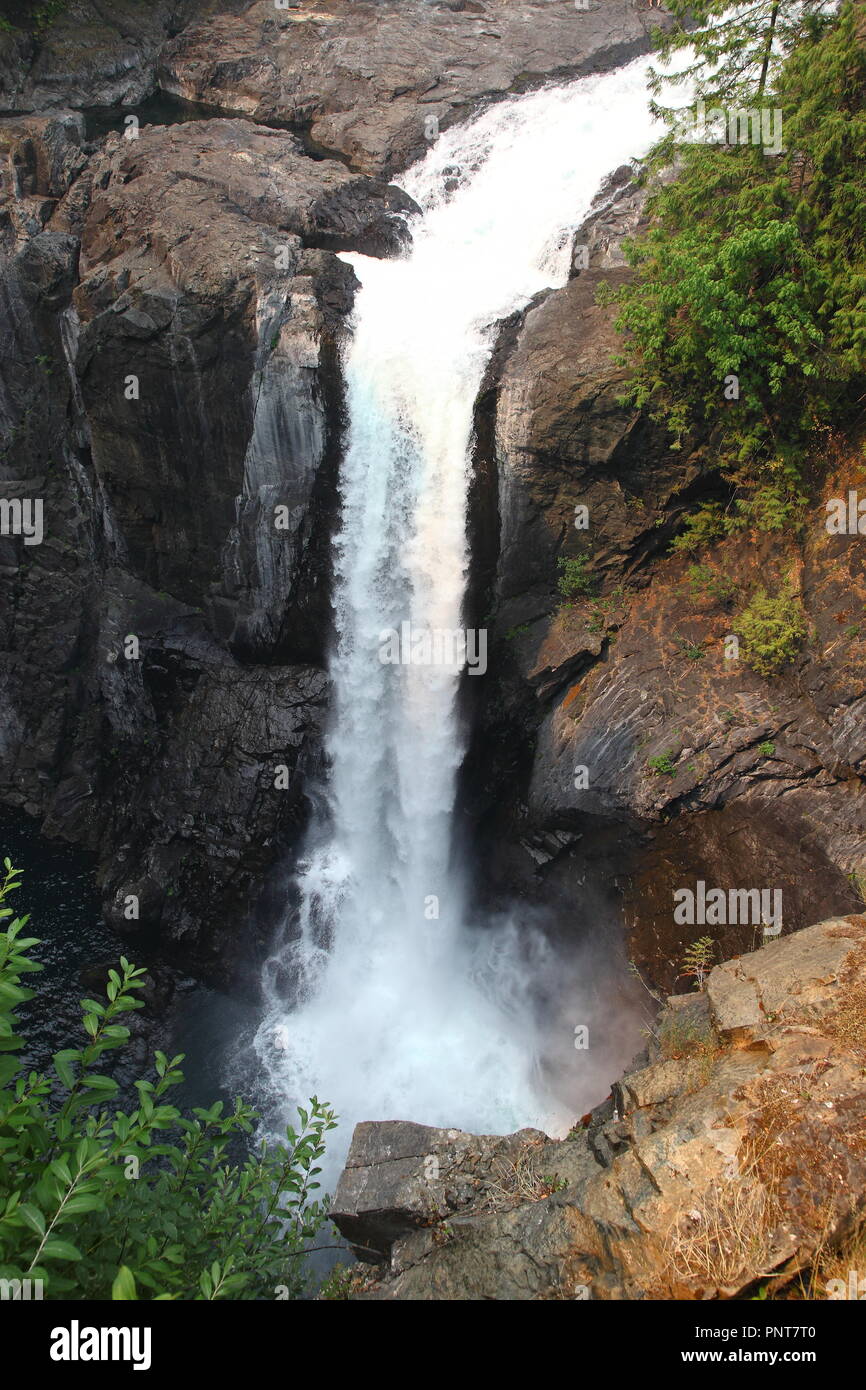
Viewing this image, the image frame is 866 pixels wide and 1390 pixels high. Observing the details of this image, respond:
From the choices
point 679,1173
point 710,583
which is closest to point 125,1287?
point 679,1173

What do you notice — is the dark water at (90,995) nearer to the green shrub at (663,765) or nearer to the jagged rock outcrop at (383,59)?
the green shrub at (663,765)

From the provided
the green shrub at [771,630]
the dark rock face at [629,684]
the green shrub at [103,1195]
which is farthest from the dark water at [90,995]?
the green shrub at [771,630]

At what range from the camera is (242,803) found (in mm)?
16531

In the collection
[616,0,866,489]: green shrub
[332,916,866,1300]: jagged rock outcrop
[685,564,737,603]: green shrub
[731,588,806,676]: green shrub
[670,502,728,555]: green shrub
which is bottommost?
[332,916,866,1300]: jagged rock outcrop

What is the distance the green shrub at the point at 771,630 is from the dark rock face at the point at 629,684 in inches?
8.2

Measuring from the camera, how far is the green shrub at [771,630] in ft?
40.0

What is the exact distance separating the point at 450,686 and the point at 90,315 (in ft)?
35.1

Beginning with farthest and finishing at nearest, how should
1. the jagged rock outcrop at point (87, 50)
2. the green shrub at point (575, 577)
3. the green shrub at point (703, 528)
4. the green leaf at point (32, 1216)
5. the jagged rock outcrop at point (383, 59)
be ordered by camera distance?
the jagged rock outcrop at point (383, 59)
the jagged rock outcrop at point (87, 50)
the green shrub at point (575, 577)
the green shrub at point (703, 528)
the green leaf at point (32, 1216)

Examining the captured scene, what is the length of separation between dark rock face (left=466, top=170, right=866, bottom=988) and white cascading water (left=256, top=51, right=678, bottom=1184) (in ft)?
A: 2.97

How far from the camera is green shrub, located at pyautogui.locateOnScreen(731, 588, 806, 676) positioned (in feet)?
40.0

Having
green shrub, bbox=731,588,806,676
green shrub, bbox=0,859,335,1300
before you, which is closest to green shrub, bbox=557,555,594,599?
green shrub, bbox=731,588,806,676

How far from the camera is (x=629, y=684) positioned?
13.5 m

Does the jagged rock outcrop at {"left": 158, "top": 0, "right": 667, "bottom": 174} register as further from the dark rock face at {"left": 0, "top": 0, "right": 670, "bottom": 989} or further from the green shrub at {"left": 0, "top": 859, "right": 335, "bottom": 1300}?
the green shrub at {"left": 0, "top": 859, "right": 335, "bottom": 1300}

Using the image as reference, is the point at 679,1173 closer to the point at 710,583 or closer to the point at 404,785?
the point at 710,583
